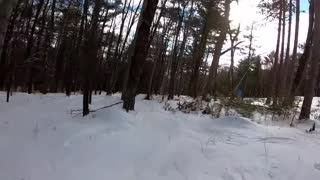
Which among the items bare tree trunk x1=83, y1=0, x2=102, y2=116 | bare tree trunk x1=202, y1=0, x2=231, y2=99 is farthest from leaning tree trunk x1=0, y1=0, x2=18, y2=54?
bare tree trunk x1=202, y1=0, x2=231, y2=99

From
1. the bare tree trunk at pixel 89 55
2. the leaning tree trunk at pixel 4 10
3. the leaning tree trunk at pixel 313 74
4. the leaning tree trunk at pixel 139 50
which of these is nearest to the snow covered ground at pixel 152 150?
the bare tree trunk at pixel 89 55

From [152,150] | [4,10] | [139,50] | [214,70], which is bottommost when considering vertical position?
[152,150]

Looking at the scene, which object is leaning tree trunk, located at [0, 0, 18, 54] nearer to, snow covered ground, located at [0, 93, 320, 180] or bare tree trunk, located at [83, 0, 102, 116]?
snow covered ground, located at [0, 93, 320, 180]

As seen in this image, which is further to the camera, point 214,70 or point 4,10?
point 214,70

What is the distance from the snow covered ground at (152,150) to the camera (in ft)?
18.5

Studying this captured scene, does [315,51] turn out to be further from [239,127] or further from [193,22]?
[193,22]

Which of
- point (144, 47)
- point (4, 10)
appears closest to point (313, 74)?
point (144, 47)

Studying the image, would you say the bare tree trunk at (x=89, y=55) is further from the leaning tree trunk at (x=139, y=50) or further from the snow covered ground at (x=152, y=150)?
the leaning tree trunk at (x=139, y=50)

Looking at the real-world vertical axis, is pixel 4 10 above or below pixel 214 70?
below

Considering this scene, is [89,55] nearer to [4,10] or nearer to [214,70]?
[4,10]

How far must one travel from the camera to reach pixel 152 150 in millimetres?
6574

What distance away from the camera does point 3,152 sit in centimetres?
696

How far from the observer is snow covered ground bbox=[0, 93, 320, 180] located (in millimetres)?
5652

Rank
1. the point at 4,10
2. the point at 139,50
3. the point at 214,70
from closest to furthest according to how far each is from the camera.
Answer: the point at 4,10, the point at 139,50, the point at 214,70
